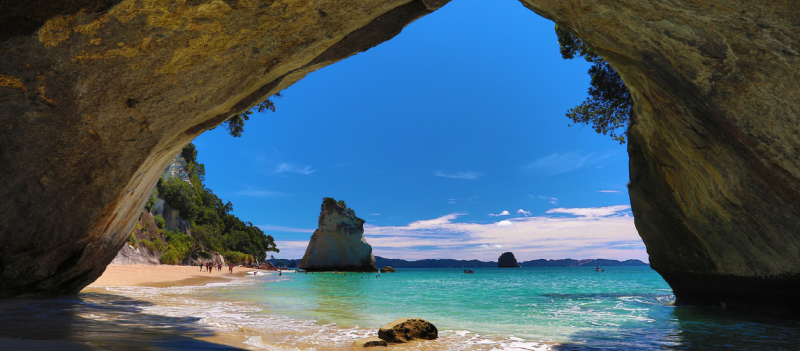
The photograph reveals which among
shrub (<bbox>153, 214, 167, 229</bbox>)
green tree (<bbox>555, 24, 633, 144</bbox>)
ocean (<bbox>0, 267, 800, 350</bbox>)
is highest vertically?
green tree (<bbox>555, 24, 633, 144</bbox>)

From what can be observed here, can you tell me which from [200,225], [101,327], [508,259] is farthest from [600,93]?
[508,259]

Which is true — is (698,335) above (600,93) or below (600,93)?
below

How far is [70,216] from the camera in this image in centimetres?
622

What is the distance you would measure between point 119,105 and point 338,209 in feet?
193

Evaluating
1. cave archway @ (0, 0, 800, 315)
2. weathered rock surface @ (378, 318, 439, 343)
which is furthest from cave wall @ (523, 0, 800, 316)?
weathered rock surface @ (378, 318, 439, 343)

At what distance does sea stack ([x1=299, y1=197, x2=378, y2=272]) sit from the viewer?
6306 centimetres

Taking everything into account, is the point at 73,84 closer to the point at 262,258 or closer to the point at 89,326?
the point at 89,326

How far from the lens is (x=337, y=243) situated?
2525 inches

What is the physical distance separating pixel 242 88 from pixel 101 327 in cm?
452

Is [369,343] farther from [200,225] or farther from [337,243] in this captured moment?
[337,243]

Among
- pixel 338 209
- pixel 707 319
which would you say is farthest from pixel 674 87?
pixel 338 209

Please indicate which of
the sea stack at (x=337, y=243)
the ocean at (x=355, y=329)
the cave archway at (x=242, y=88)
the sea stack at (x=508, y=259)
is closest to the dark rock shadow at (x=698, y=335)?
the ocean at (x=355, y=329)

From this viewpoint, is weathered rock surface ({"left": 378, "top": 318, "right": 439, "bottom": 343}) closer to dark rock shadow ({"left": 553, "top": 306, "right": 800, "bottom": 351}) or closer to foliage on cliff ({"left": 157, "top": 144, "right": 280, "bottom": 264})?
dark rock shadow ({"left": 553, "top": 306, "right": 800, "bottom": 351})

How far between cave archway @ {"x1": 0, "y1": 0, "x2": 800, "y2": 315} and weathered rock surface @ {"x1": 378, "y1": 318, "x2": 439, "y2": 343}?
196 inches
